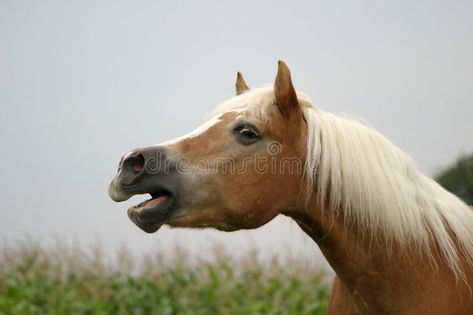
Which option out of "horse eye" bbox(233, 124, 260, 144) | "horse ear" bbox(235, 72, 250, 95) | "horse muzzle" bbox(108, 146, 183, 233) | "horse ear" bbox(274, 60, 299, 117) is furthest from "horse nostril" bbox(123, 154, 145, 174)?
"horse ear" bbox(235, 72, 250, 95)

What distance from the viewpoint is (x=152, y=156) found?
252 cm

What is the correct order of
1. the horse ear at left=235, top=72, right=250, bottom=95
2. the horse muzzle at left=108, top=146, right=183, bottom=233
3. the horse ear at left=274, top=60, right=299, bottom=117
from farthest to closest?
the horse ear at left=235, top=72, right=250, bottom=95, the horse ear at left=274, top=60, right=299, bottom=117, the horse muzzle at left=108, top=146, right=183, bottom=233

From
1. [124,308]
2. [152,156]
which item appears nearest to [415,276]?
[152,156]

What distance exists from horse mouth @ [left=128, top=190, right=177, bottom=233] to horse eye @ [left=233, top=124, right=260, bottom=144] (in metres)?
0.45

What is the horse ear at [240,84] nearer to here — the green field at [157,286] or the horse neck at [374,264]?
the horse neck at [374,264]

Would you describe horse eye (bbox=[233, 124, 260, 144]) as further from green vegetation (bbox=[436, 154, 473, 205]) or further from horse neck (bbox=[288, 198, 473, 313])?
green vegetation (bbox=[436, 154, 473, 205])

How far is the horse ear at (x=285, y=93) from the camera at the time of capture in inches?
103

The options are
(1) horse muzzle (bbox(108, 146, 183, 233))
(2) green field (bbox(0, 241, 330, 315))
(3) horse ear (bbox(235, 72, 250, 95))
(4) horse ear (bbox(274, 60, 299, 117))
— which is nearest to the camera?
(1) horse muzzle (bbox(108, 146, 183, 233))

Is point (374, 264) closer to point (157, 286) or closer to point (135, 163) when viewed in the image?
point (135, 163)

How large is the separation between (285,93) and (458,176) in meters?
6.80

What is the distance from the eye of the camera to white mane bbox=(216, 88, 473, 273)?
8.62ft

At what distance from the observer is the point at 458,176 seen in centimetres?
856

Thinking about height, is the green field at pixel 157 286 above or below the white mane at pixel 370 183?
below

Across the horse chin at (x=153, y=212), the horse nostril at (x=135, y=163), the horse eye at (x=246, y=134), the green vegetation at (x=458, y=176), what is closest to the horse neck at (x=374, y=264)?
the horse eye at (x=246, y=134)
